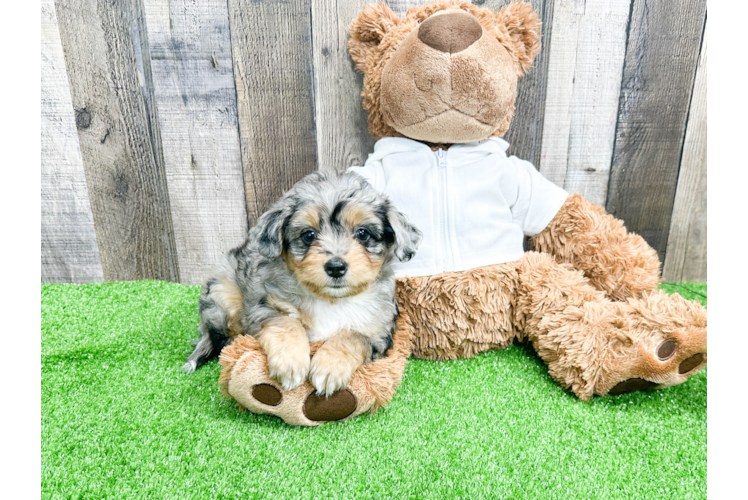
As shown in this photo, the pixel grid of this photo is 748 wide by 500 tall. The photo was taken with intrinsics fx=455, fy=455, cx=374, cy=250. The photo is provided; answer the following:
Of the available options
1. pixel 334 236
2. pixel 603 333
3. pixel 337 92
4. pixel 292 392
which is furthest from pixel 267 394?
pixel 337 92

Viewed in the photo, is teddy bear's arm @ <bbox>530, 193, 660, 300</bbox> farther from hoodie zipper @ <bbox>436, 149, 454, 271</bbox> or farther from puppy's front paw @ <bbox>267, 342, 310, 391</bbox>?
puppy's front paw @ <bbox>267, 342, 310, 391</bbox>

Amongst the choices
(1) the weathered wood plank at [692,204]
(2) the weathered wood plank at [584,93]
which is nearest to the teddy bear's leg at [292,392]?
(2) the weathered wood plank at [584,93]

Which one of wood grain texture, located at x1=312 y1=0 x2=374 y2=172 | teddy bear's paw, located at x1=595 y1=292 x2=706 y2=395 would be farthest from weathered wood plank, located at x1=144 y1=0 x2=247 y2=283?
teddy bear's paw, located at x1=595 y1=292 x2=706 y2=395

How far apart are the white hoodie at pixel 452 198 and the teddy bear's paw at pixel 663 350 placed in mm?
749

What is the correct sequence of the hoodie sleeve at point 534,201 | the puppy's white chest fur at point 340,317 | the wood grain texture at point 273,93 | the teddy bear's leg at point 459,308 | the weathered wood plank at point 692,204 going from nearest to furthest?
the puppy's white chest fur at point 340,317, the teddy bear's leg at point 459,308, the hoodie sleeve at point 534,201, the wood grain texture at point 273,93, the weathered wood plank at point 692,204

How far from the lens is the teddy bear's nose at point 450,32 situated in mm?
2229

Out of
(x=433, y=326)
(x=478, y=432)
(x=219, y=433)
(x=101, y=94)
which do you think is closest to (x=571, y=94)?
(x=433, y=326)

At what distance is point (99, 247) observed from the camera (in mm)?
3312

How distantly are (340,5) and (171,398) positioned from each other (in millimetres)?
2481

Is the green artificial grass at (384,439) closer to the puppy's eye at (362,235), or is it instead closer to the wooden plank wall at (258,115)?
the puppy's eye at (362,235)

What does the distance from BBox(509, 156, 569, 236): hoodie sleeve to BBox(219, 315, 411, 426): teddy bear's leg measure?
4.21 feet

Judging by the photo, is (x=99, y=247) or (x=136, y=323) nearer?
(x=136, y=323)

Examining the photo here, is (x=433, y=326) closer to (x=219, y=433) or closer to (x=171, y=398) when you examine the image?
(x=219, y=433)

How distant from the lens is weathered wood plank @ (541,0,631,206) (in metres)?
2.93
